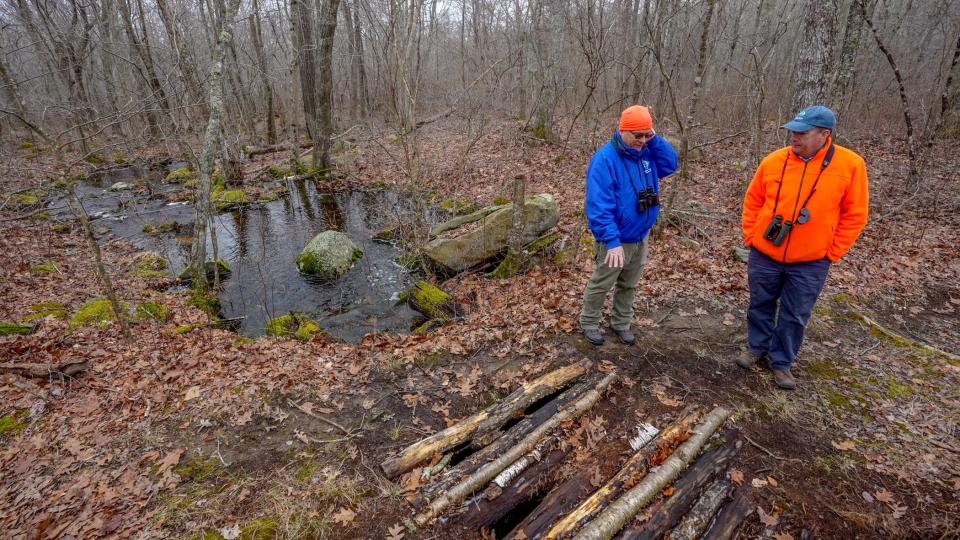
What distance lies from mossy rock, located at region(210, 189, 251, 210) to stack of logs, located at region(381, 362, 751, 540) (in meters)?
12.3

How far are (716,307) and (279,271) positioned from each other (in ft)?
27.6

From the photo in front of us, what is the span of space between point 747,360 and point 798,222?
1.63 meters

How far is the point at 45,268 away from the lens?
818 cm

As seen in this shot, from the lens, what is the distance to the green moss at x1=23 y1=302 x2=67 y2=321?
6.17 meters

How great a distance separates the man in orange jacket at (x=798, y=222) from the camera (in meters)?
3.64

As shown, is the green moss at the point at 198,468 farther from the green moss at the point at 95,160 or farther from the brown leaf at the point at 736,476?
the green moss at the point at 95,160

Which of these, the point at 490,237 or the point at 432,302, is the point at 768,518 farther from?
the point at 490,237

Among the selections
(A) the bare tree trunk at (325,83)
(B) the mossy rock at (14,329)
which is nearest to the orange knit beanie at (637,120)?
(B) the mossy rock at (14,329)

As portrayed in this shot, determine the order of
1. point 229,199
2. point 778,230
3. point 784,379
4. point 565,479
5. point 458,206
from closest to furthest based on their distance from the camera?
1. point 565,479
2. point 778,230
3. point 784,379
4. point 458,206
5. point 229,199

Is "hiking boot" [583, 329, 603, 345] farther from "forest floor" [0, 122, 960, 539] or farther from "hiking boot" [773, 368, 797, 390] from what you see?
"hiking boot" [773, 368, 797, 390]

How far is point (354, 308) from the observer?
7.95 meters

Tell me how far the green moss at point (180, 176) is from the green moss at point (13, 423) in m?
14.0

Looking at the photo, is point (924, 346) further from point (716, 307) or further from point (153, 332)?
point (153, 332)

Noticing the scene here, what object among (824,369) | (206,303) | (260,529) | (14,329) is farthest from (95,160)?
(824,369)
